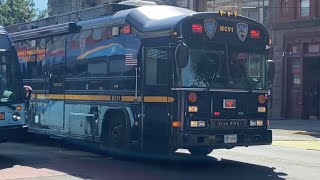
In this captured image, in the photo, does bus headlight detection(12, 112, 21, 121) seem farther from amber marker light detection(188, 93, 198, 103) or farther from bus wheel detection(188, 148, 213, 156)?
bus wheel detection(188, 148, 213, 156)

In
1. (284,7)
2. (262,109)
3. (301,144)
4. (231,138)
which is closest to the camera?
(231,138)

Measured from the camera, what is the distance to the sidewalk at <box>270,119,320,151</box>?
1794 cm

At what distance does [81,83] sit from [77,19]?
1779 mm

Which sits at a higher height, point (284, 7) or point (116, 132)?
point (284, 7)

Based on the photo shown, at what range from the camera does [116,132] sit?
1230 centimetres

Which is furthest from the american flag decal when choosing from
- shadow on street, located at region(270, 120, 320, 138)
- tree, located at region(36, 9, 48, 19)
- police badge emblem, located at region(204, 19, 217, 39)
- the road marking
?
tree, located at region(36, 9, 48, 19)

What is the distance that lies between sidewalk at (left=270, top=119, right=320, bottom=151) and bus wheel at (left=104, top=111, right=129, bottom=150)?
6846mm

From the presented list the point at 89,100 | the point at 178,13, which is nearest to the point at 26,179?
the point at 89,100

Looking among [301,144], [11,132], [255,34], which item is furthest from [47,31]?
[301,144]

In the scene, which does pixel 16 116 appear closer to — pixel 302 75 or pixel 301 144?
pixel 301 144

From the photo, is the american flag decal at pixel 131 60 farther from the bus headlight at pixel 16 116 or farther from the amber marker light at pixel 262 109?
the amber marker light at pixel 262 109

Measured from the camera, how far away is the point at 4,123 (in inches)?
464

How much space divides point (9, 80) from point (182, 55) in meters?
4.00

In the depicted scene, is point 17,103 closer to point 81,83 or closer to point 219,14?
point 81,83
